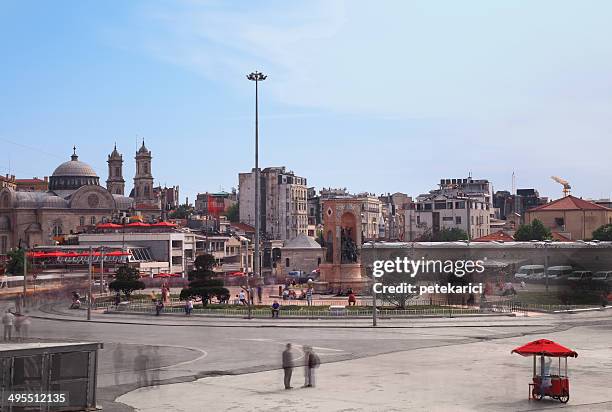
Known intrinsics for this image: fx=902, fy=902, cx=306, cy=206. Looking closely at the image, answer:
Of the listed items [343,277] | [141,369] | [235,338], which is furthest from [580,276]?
[141,369]

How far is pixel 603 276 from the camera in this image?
6631 centimetres

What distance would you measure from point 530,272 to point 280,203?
346 feet

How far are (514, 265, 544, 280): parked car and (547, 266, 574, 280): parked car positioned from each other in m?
1.15

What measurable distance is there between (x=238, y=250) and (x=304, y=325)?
296 ft

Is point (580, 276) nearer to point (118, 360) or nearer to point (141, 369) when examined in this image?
point (118, 360)

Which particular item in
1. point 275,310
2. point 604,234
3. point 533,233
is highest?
point 533,233

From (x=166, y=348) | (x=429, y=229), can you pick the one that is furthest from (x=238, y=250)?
(x=166, y=348)

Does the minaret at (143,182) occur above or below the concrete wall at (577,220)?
above

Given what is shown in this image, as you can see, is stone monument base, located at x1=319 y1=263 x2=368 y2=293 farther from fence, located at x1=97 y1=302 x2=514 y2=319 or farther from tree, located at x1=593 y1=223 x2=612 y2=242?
tree, located at x1=593 y1=223 x2=612 y2=242

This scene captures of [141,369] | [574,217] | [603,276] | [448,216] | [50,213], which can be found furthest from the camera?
[448,216]

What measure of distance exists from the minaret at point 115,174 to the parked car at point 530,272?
11831cm

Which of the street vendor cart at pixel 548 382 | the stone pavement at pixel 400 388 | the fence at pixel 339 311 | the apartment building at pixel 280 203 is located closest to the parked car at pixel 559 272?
the fence at pixel 339 311

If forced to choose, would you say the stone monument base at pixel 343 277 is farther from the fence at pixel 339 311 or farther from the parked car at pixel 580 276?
the fence at pixel 339 311

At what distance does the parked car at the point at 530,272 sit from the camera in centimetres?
6974
